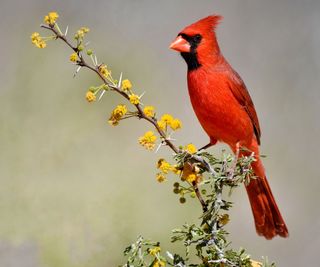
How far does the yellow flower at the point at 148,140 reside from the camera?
2.69 feet

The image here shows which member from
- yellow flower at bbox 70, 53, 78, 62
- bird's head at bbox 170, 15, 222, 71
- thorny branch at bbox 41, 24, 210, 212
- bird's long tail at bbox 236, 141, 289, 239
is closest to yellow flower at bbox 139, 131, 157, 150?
thorny branch at bbox 41, 24, 210, 212

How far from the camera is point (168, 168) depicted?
0.82 metres

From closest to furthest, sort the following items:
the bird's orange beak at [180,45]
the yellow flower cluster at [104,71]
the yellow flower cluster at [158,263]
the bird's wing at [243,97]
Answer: the yellow flower cluster at [158,263]
the yellow flower cluster at [104,71]
the bird's orange beak at [180,45]
the bird's wing at [243,97]

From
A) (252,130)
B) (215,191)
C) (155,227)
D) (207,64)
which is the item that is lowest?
(155,227)

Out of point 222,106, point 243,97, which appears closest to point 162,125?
point 222,106

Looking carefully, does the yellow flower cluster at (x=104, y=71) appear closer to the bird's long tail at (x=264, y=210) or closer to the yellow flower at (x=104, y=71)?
the yellow flower at (x=104, y=71)

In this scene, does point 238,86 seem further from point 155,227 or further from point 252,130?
point 155,227

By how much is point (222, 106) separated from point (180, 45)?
224 millimetres

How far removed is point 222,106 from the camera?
1.40 metres

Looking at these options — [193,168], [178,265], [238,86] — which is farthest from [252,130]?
[178,265]

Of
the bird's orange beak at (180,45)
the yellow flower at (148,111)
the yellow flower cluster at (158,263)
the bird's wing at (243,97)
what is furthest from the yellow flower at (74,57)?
the bird's wing at (243,97)

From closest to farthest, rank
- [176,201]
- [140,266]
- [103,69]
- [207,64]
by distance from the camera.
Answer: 1. [140,266]
2. [103,69]
3. [207,64]
4. [176,201]

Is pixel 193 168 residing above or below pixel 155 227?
above

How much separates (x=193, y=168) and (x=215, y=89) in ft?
1.81
